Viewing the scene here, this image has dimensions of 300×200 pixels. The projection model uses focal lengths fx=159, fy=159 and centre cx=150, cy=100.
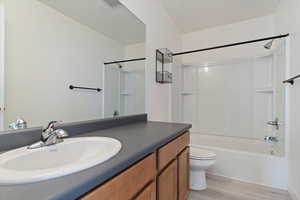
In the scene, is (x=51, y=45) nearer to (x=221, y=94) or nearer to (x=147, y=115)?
(x=147, y=115)

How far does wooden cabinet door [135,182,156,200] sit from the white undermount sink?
26 centimetres

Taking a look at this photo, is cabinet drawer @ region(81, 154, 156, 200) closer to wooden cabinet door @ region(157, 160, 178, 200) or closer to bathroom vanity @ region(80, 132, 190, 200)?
bathroom vanity @ region(80, 132, 190, 200)

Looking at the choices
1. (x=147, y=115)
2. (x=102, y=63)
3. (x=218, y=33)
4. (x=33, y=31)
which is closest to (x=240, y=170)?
(x=147, y=115)

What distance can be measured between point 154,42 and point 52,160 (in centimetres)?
180

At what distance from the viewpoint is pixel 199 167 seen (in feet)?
6.17

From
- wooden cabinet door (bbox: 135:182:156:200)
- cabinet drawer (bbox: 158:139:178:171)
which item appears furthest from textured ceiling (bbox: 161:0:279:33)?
wooden cabinet door (bbox: 135:182:156:200)

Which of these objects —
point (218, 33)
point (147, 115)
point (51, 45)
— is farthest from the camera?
point (218, 33)

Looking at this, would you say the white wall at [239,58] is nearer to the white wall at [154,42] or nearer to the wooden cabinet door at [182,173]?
the white wall at [154,42]

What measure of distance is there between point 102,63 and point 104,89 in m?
0.23

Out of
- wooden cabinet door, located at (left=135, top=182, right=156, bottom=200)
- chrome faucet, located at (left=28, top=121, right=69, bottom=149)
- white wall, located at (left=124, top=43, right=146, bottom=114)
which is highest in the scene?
white wall, located at (left=124, top=43, right=146, bottom=114)

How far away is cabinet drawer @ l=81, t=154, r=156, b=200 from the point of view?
1.76 ft

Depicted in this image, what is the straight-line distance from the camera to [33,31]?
876 millimetres

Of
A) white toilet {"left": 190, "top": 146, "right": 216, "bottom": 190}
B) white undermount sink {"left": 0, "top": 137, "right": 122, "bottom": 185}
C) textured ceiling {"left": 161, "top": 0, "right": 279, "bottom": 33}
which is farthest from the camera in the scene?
textured ceiling {"left": 161, "top": 0, "right": 279, "bottom": 33}

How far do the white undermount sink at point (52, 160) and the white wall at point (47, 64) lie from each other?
0.24m
